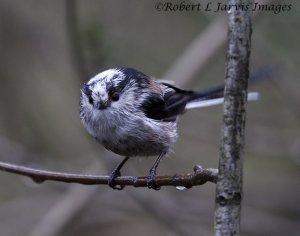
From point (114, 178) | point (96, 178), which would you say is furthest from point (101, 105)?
point (96, 178)

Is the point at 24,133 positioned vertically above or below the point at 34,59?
below

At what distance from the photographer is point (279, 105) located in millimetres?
5844

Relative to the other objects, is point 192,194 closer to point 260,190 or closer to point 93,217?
point 260,190

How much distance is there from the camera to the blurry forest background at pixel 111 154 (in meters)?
5.16

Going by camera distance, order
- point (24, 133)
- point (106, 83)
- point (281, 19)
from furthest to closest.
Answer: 1. point (24, 133)
2. point (281, 19)
3. point (106, 83)

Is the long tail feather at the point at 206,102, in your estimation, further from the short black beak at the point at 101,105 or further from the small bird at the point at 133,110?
the short black beak at the point at 101,105

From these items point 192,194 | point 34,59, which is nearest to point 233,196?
point 192,194

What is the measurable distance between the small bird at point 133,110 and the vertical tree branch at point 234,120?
5.31 feet

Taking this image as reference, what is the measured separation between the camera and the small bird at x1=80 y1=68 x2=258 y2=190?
140 inches

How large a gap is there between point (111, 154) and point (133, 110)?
5.34 ft

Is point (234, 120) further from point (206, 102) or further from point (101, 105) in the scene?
point (206, 102)

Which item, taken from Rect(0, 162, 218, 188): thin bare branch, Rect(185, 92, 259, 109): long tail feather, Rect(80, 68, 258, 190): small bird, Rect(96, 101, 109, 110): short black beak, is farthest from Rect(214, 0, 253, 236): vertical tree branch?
Rect(185, 92, 259, 109): long tail feather

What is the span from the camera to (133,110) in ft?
12.2

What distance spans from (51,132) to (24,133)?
291 mm
